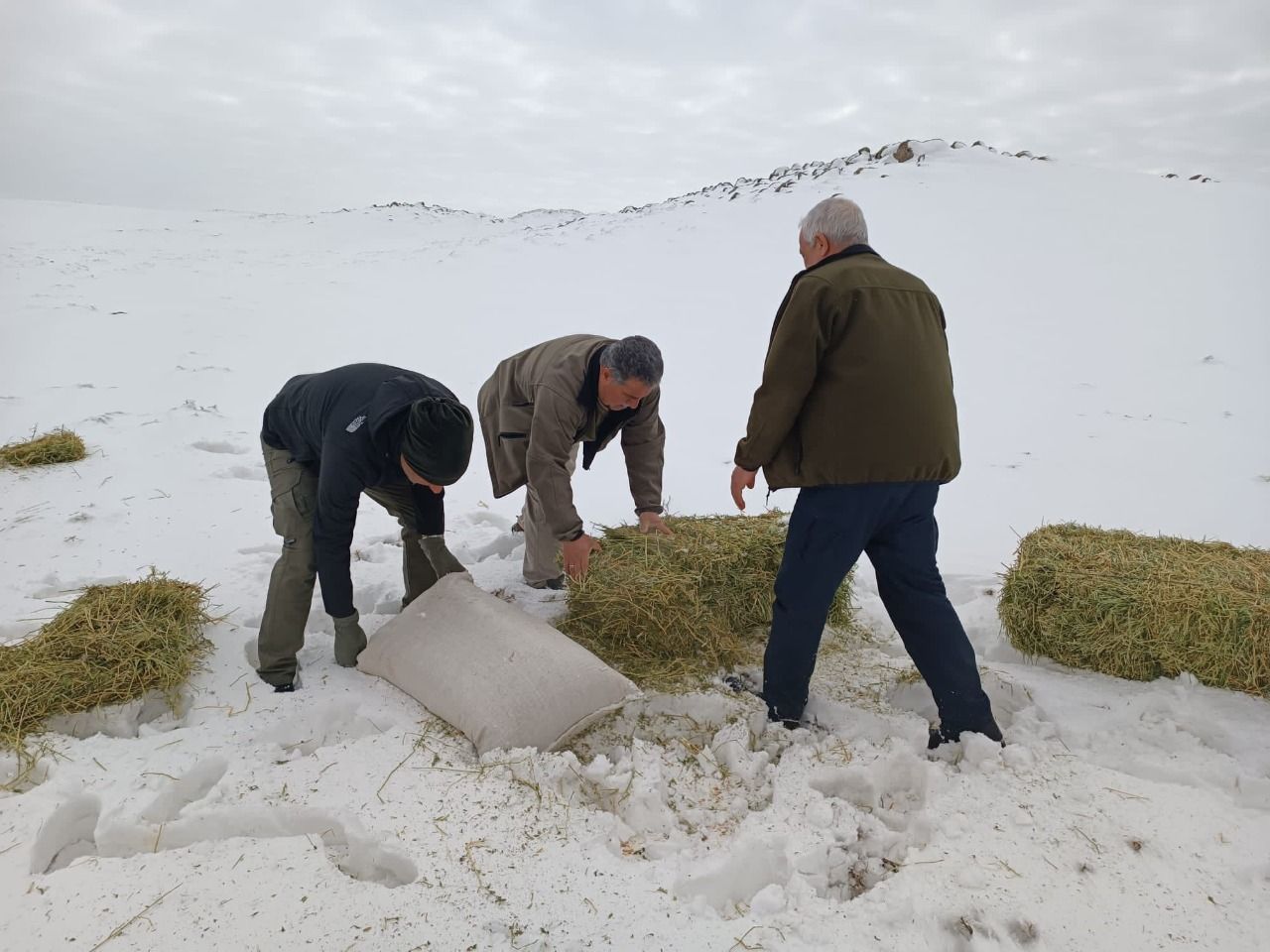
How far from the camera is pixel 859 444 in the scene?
2.40m

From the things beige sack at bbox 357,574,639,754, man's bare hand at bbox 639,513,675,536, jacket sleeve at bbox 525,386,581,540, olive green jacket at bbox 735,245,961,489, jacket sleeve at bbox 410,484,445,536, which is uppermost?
olive green jacket at bbox 735,245,961,489

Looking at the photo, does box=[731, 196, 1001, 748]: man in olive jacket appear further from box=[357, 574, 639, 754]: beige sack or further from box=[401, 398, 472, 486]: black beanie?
box=[401, 398, 472, 486]: black beanie

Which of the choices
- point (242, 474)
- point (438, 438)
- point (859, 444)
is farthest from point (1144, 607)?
point (242, 474)

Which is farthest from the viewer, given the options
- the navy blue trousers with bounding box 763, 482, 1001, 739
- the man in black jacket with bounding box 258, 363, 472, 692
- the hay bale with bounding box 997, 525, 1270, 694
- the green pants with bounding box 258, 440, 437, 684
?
the green pants with bounding box 258, 440, 437, 684

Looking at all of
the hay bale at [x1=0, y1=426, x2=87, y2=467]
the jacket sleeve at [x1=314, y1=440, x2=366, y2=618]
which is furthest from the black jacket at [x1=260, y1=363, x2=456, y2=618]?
the hay bale at [x1=0, y1=426, x2=87, y2=467]

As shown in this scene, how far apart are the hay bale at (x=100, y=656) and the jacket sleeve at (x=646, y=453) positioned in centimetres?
199

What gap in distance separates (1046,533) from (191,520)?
15.8ft

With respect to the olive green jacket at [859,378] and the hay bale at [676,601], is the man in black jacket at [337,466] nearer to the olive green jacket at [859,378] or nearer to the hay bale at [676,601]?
the hay bale at [676,601]

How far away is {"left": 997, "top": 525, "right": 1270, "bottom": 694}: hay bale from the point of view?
279 cm

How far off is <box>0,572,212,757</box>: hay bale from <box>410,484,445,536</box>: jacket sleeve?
0.99m

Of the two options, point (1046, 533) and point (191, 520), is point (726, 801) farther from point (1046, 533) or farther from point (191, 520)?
point (191, 520)

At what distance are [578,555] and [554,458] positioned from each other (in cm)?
43

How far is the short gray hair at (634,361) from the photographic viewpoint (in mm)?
2986

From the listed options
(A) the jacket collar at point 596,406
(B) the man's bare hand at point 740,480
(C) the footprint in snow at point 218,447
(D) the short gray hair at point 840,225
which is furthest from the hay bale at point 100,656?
(C) the footprint in snow at point 218,447
